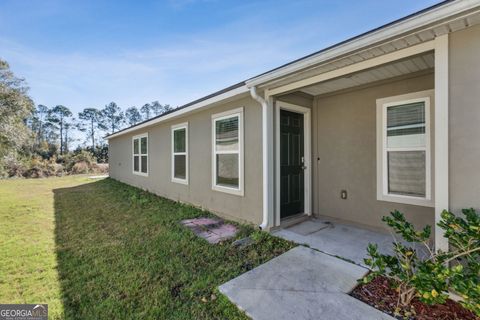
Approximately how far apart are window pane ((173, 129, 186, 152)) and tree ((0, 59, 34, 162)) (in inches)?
535

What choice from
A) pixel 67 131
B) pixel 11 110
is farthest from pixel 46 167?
pixel 67 131

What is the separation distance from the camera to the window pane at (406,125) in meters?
3.23

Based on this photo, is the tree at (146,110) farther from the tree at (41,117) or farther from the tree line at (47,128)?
the tree at (41,117)

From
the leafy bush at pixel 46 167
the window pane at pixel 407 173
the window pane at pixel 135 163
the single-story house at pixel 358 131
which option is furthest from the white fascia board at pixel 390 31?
the leafy bush at pixel 46 167

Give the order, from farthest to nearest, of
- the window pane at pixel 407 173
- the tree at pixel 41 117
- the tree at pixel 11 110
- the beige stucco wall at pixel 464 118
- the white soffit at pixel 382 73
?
the tree at pixel 41 117, the tree at pixel 11 110, the window pane at pixel 407 173, the white soffit at pixel 382 73, the beige stucco wall at pixel 464 118

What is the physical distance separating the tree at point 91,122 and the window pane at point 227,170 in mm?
42065

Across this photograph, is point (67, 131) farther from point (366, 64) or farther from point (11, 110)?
point (366, 64)

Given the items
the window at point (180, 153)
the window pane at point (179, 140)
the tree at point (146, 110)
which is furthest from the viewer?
the tree at point (146, 110)

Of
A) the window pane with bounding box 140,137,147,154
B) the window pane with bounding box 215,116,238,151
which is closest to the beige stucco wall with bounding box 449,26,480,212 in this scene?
the window pane with bounding box 215,116,238,151

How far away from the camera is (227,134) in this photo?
15.7 ft

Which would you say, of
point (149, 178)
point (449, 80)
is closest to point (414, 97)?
point (449, 80)

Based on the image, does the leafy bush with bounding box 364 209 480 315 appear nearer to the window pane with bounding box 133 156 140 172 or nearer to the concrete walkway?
the concrete walkway

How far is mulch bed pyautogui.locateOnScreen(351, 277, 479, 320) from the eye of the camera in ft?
6.08

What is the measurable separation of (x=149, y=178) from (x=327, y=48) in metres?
7.67
